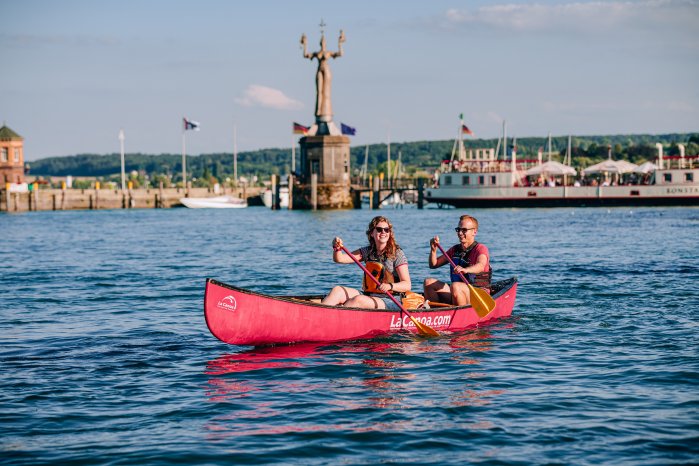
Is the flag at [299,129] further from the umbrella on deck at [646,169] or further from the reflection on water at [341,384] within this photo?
the reflection on water at [341,384]

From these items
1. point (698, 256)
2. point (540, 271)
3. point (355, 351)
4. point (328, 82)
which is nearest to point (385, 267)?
point (355, 351)

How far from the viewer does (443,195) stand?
86.6 m

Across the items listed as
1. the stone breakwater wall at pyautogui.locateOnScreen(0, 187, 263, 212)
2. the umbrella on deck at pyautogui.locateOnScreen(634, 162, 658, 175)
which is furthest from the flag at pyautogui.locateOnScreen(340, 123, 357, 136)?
the stone breakwater wall at pyautogui.locateOnScreen(0, 187, 263, 212)

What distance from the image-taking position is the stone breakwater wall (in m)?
97.6

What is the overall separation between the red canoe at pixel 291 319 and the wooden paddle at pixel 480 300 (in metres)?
0.33

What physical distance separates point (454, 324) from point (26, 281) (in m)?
15.2

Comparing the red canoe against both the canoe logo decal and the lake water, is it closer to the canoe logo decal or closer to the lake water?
the canoe logo decal

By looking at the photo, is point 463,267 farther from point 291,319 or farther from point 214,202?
point 214,202

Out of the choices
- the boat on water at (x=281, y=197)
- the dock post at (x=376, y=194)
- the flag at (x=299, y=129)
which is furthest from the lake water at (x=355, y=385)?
the boat on water at (x=281, y=197)

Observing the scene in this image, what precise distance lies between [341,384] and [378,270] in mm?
2694

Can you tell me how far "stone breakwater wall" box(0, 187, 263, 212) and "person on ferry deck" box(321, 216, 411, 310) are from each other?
3479 inches

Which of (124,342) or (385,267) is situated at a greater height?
(385,267)

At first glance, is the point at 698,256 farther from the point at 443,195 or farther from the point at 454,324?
the point at 443,195

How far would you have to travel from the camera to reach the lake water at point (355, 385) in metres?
9.52
